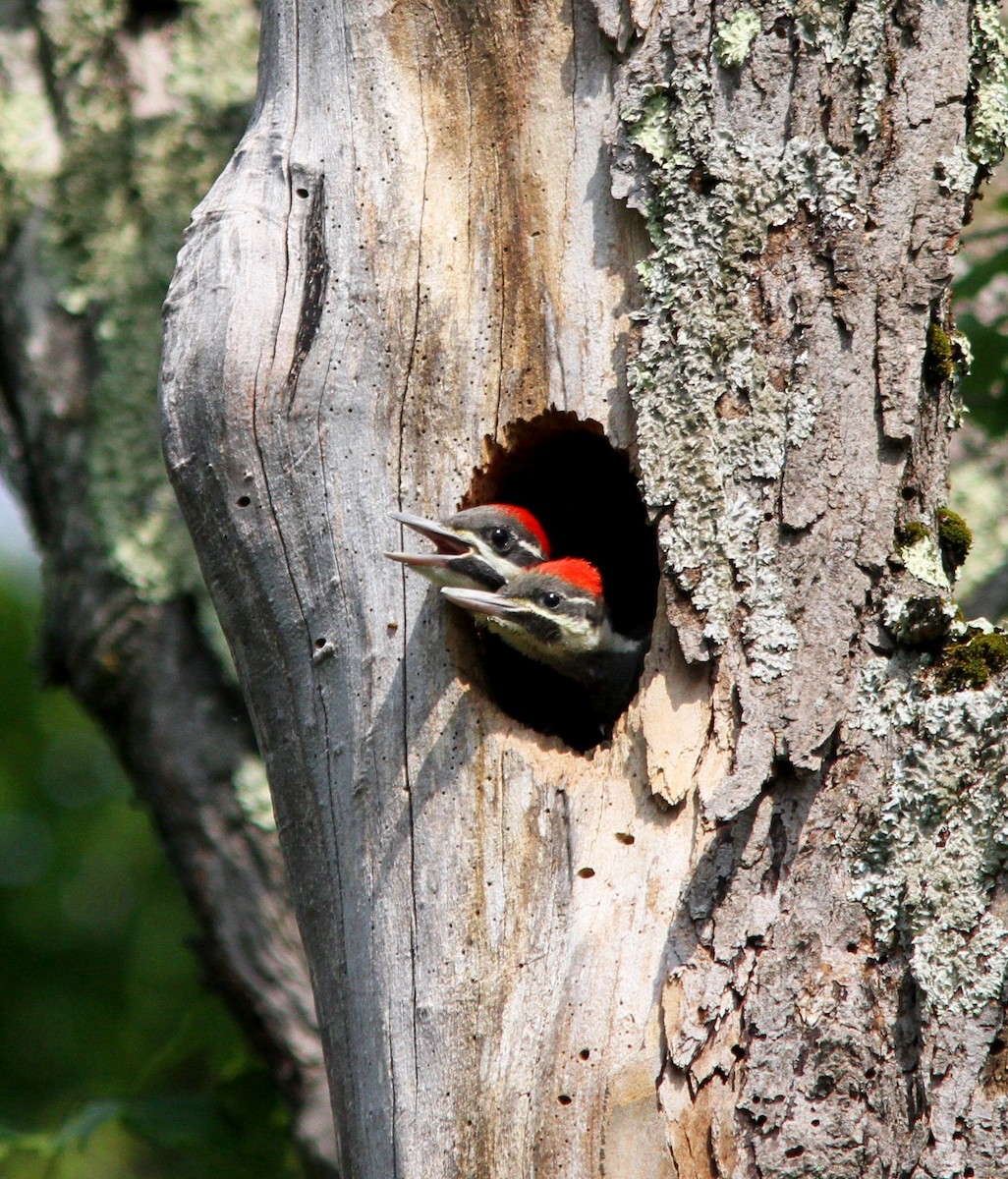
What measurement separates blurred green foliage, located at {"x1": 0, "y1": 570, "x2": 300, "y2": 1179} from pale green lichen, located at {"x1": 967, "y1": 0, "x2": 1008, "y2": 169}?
3.89m

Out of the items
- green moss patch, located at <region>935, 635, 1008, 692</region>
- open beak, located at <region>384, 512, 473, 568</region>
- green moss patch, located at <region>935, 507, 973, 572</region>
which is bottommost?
open beak, located at <region>384, 512, 473, 568</region>

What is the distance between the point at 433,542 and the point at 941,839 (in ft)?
4.75

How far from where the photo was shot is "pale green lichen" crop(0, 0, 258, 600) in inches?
233

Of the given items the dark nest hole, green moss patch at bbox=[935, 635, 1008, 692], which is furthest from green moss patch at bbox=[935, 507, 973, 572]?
the dark nest hole

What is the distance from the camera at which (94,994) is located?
26.9 ft

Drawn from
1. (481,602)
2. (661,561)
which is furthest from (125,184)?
(661,561)

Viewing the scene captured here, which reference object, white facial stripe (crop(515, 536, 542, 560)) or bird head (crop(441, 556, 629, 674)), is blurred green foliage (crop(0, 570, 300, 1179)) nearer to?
bird head (crop(441, 556, 629, 674))

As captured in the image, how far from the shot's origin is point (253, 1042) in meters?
5.47

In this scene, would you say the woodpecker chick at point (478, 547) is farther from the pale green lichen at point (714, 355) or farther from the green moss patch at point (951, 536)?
the green moss patch at point (951, 536)

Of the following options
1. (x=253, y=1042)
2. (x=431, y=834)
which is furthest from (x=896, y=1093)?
(x=253, y=1042)

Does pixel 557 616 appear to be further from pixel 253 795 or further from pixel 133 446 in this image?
pixel 133 446

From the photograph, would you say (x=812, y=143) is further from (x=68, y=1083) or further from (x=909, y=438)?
(x=68, y=1083)

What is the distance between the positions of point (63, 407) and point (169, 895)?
3708 mm

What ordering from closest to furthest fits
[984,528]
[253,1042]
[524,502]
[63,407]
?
1. [524,502]
2. [253,1042]
3. [63,407]
4. [984,528]
